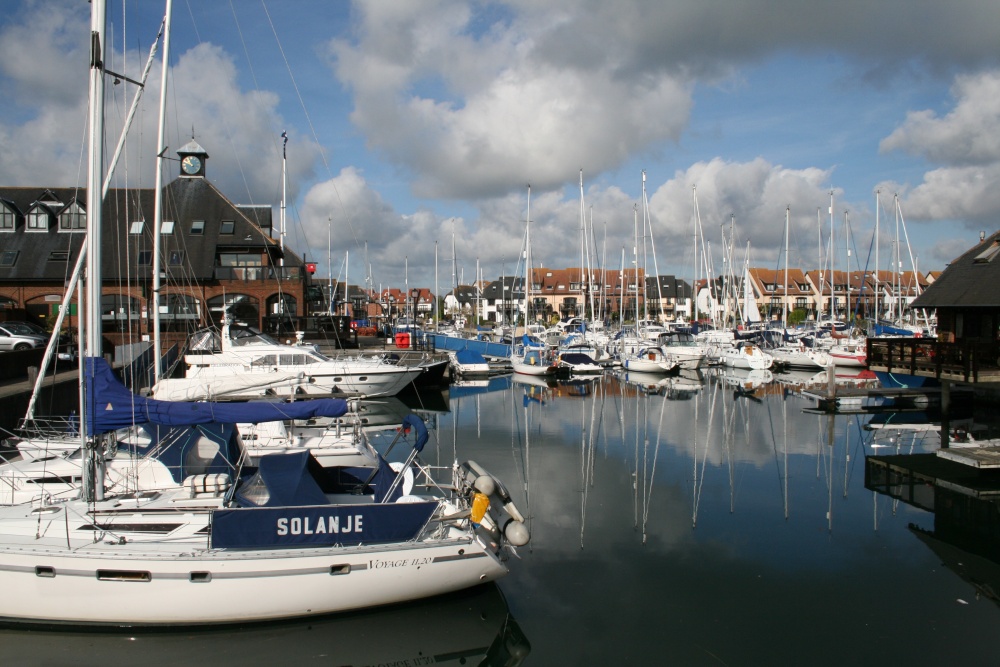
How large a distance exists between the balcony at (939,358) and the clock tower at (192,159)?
48087 mm

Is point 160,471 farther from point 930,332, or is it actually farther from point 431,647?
point 930,332

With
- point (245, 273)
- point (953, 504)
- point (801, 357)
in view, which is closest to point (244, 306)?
point (245, 273)

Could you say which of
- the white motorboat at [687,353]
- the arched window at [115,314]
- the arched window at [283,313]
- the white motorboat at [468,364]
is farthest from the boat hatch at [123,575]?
the white motorboat at [687,353]

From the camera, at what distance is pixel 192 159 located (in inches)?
2205

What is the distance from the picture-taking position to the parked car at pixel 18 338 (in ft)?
115

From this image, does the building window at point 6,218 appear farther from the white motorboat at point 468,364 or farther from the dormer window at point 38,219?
the white motorboat at point 468,364

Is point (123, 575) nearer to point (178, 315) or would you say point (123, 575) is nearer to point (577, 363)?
point (178, 315)

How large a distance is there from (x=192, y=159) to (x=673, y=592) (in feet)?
176

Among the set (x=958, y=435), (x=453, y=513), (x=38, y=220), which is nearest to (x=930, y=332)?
(x=958, y=435)

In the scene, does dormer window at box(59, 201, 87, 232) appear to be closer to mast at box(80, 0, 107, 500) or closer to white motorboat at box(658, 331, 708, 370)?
white motorboat at box(658, 331, 708, 370)

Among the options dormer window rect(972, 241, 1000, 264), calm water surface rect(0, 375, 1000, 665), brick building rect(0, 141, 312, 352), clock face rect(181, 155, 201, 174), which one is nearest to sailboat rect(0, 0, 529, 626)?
calm water surface rect(0, 375, 1000, 665)

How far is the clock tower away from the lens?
183 feet

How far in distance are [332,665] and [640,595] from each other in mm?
5350

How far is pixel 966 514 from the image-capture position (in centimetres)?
1747
